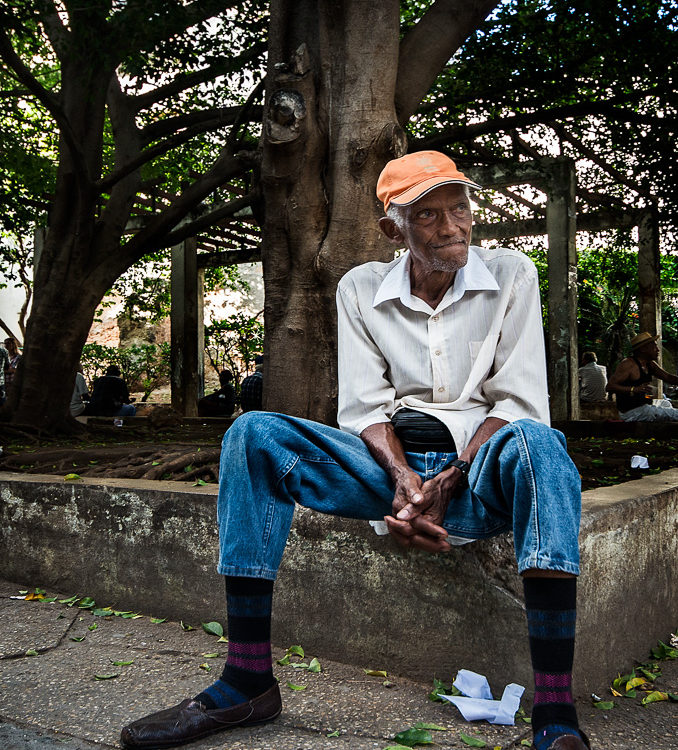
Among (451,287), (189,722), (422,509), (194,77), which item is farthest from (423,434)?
(194,77)

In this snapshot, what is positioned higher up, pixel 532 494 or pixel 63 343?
pixel 63 343

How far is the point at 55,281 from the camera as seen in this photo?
8805 millimetres

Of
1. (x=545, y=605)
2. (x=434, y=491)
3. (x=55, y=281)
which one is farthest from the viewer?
(x=55, y=281)

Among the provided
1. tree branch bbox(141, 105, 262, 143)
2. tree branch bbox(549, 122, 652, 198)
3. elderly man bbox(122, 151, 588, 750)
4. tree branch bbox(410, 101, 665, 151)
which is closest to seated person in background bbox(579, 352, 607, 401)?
tree branch bbox(549, 122, 652, 198)

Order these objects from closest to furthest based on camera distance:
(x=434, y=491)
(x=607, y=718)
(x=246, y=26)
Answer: (x=434, y=491) < (x=607, y=718) < (x=246, y=26)

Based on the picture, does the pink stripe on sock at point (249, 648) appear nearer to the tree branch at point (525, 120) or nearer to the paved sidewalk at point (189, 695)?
the paved sidewalk at point (189, 695)

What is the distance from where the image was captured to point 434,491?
230cm

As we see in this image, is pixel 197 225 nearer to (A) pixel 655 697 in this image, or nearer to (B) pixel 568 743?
(A) pixel 655 697

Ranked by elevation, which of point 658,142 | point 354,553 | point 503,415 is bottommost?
point 354,553

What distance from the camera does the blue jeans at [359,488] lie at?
2078 mm

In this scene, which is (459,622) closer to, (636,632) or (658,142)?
(636,632)

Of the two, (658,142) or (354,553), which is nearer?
(354,553)

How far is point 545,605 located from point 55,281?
7.89 metres

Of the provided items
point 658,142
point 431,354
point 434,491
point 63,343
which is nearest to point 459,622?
point 434,491
